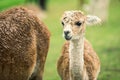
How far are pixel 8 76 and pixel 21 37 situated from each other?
2.57 ft

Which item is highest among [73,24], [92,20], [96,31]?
[96,31]

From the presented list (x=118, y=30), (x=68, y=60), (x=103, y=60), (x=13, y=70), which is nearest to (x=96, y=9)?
(x=118, y=30)

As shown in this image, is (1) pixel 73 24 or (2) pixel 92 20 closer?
(1) pixel 73 24

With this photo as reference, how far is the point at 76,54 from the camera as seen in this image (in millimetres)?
11164

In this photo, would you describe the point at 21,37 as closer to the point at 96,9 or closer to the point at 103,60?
the point at 103,60

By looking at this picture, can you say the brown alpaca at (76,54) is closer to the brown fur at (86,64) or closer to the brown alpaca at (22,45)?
the brown fur at (86,64)

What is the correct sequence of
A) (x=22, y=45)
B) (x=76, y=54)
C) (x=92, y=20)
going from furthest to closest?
(x=92, y=20) → (x=76, y=54) → (x=22, y=45)

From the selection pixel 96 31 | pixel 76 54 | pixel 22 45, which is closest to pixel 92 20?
pixel 76 54

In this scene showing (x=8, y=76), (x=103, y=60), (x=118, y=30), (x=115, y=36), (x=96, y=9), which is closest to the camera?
(x=8, y=76)

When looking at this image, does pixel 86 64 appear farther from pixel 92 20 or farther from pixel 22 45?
pixel 22 45

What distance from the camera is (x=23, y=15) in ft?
36.3

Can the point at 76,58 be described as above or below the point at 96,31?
below

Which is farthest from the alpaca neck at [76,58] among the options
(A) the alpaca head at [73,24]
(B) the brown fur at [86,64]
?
(B) the brown fur at [86,64]

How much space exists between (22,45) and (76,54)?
1.13 metres
